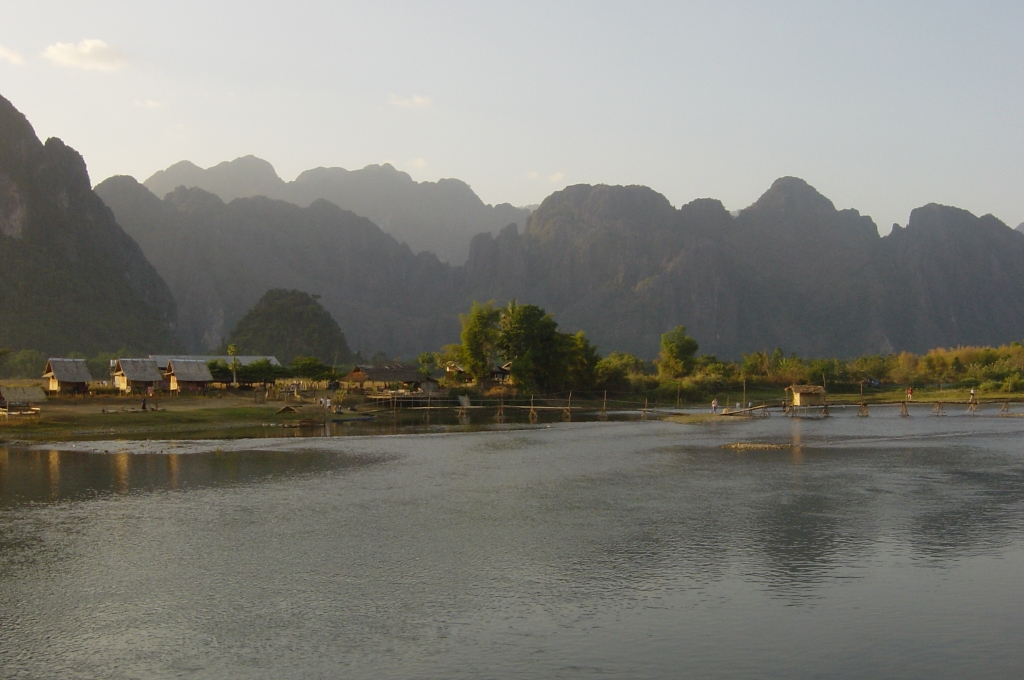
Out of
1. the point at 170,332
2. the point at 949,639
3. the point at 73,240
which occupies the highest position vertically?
the point at 73,240

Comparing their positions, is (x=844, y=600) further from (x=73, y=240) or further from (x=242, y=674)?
(x=73, y=240)

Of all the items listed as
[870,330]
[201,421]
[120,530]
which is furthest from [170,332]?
[870,330]

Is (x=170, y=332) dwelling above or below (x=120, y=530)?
above

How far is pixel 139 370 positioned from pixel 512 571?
56.5m

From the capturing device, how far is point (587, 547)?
16.6m

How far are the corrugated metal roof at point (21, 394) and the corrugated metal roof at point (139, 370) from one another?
14628 millimetres

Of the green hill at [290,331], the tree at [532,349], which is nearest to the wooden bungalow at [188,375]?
the tree at [532,349]

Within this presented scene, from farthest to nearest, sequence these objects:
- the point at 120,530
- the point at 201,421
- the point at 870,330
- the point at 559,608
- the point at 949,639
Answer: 1. the point at 870,330
2. the point at 201,421
3. the point at 120,530
4. the point at 559,608
5. the point at 949,639

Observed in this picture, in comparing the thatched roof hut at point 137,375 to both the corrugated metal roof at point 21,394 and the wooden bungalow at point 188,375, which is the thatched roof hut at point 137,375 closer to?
the wooden bungalow at point 188,375

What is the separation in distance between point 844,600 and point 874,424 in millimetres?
38810

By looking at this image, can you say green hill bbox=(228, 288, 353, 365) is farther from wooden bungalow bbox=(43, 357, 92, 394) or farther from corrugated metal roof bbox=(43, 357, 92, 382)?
wooden bungalow bbox=(43, 357, 92, 394)

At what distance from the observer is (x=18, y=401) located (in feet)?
150

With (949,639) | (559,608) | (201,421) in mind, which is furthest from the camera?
(201,421)

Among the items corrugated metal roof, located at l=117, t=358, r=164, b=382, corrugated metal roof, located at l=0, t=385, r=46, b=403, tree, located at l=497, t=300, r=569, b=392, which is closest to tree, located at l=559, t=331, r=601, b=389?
tree, located at l=497, t=300, r=569, b=392
